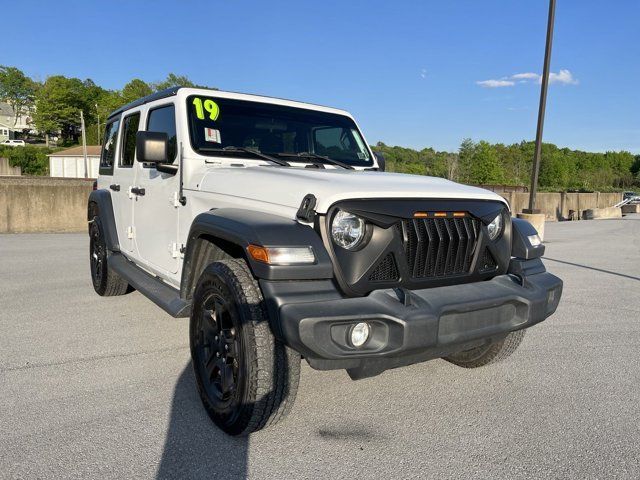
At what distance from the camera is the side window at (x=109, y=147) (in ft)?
18.3

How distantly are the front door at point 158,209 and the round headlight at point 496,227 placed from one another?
7.10 ft

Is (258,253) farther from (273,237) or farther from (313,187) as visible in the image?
(313,187)

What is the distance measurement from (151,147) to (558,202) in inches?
930

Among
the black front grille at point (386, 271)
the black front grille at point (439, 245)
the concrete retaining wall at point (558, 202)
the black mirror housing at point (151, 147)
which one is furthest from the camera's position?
the concrete retaining wall at point (558, 202)

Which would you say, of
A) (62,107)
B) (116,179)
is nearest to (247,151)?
(116,179)

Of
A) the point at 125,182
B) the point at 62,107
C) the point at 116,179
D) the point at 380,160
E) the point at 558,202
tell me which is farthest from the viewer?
the point at 62,107

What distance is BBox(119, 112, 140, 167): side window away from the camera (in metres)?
4.87

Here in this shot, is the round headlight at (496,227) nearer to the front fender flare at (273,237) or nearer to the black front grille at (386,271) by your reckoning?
the black front grille at (386,271)

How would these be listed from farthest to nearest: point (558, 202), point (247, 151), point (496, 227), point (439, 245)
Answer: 1. point (558, 202)
2. point (247, 151)
3. point (496, 227)
4. point (439, 245)

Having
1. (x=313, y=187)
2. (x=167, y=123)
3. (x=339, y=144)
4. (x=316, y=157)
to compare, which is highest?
(x=167, y=123)

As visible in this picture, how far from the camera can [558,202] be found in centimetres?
2381

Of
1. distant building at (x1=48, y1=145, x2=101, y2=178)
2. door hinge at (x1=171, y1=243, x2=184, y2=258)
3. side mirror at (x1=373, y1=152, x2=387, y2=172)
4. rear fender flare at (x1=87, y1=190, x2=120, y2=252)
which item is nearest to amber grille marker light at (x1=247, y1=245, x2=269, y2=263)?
door hinge at (x1=171, y1=243, x2=184, y2=258)

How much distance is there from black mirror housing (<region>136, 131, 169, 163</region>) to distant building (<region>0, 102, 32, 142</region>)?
393ft

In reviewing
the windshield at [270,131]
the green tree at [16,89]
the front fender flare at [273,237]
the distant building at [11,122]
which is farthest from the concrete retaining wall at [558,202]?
the green tree at [16,89]
